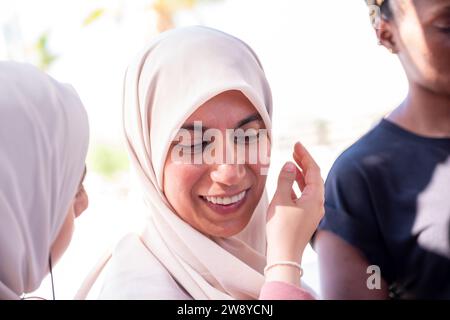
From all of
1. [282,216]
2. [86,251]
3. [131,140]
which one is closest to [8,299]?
[86,251]

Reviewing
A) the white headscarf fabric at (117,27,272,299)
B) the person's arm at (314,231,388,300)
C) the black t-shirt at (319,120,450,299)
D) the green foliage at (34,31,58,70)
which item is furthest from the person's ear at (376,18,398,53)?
the green foliage at (34,31,58,70)

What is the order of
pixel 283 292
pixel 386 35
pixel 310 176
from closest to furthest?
pixel 283 292
pixel 310 176
pixel 386 35

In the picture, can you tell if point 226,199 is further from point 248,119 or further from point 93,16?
point 93,16

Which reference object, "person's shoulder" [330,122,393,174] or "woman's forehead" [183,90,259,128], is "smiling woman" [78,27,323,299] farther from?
"person's shoulder" [330,122,393,174]

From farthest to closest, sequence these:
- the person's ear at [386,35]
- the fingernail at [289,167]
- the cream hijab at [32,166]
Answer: the person's ear at [386,35] → the fingernail at [289,167] → the cream hijab at [32,166]

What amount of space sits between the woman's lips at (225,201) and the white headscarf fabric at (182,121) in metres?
0.05

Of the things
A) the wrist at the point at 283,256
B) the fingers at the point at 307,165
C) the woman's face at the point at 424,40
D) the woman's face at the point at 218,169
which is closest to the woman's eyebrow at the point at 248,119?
the woman's face at the point at 218,169

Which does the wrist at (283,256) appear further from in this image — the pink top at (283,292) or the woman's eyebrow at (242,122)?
the woman's eyebrow at (242,122)

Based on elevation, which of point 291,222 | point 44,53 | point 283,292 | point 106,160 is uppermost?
point 44,53

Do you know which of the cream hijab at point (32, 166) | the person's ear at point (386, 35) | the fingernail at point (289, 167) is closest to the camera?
the cream hijab at point (32, 166)

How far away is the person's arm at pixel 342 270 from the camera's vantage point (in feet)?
3.71

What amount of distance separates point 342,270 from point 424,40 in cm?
A: 44

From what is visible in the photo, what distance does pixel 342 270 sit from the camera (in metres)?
1.15

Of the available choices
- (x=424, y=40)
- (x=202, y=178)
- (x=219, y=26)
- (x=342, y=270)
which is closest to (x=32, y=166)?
(x=202, y=178)
